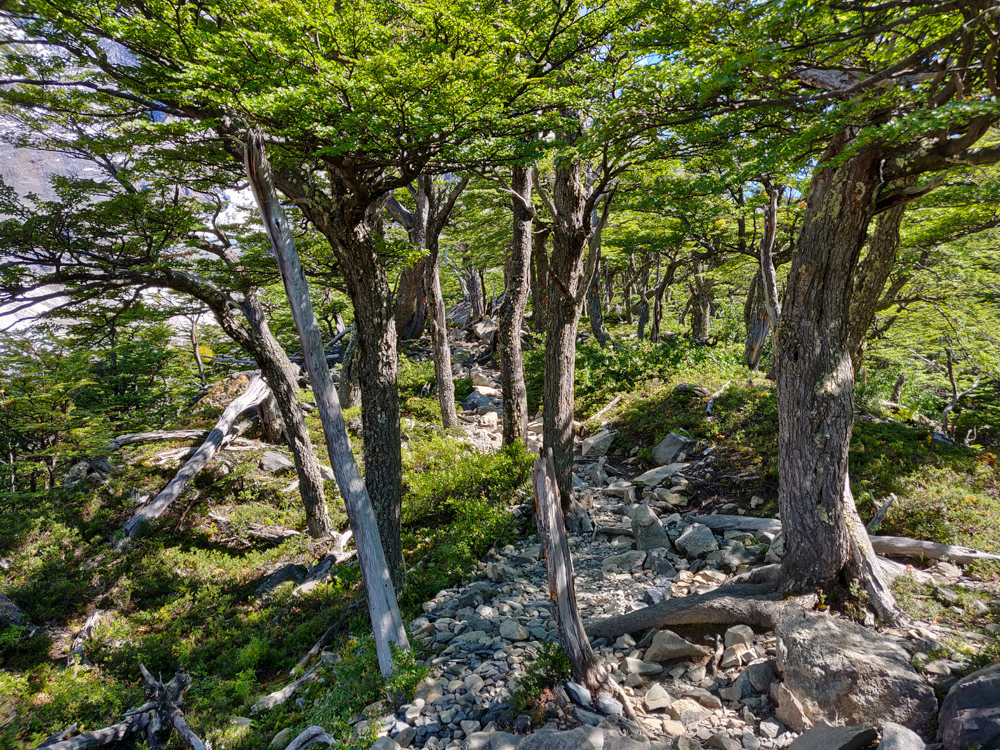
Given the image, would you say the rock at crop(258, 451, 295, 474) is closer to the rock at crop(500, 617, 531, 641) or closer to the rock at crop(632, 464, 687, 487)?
the rock at crop(632, 464, 687, 487)

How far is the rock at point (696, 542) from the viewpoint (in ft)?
19.5

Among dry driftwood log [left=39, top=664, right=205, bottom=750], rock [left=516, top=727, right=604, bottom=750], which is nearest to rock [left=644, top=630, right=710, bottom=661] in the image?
rock [left=516, top=727, right=604, bottom=750]

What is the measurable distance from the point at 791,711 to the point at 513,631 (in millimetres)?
2410

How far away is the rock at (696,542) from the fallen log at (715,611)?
119 centimetres

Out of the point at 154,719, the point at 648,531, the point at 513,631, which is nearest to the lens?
the point at 154,719

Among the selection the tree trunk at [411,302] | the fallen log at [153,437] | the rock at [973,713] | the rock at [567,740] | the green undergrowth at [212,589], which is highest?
the tree trunk at [411,302]

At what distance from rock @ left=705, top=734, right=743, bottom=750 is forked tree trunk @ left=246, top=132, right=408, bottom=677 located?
102 inches

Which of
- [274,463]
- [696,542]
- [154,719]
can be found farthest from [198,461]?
[696,542]

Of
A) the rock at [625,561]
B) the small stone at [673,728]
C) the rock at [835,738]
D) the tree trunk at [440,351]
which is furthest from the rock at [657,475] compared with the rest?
the tree trunk at [440,351]

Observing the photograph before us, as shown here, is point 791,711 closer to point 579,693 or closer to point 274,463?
point 579,693

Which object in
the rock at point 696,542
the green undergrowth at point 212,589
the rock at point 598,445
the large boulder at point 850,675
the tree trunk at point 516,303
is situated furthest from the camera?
the rock at point 598,445

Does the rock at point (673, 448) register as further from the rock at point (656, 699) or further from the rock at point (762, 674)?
the rock at point (656, 699)

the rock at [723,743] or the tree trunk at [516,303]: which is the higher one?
the tree trunk at [516,303]

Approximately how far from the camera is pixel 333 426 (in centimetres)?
479
